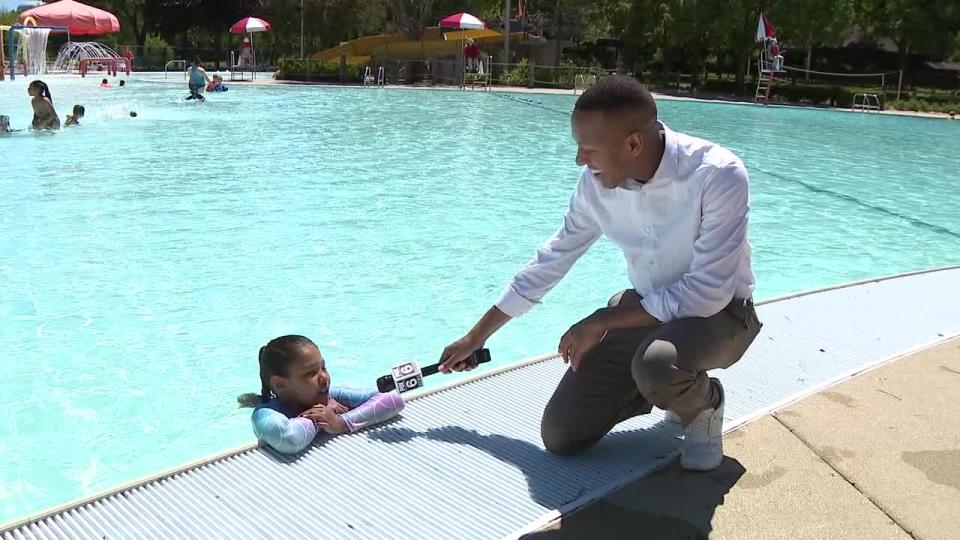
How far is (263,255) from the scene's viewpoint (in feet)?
25.0

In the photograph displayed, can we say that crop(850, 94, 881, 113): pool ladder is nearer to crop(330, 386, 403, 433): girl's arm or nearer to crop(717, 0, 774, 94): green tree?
crop(717, 0, 774, 94): green tree

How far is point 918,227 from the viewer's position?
1054 cm

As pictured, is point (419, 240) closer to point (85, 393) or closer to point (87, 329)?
point (87, 329)

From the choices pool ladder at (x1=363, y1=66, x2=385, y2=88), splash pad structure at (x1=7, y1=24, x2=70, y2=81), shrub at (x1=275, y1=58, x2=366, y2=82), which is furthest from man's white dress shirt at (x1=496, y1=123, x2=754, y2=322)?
shrub at (x1=275, y1=58, x2=366, y2=82)

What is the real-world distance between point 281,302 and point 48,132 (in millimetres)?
12274

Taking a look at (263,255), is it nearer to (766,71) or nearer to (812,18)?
(766,71)

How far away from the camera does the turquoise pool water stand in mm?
4699

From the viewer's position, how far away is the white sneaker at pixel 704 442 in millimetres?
2818

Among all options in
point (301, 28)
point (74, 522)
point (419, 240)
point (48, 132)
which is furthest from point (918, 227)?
point (301, 28)

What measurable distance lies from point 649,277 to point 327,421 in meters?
1.33

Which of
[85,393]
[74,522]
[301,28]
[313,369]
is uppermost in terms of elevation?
[301,28]

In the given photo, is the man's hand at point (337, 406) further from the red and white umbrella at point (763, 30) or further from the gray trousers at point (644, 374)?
the red and white umbrella at point (763, 30)

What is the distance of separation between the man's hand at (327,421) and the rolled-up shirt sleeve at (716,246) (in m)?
1.35

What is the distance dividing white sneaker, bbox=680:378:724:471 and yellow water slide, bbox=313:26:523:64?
128ft
